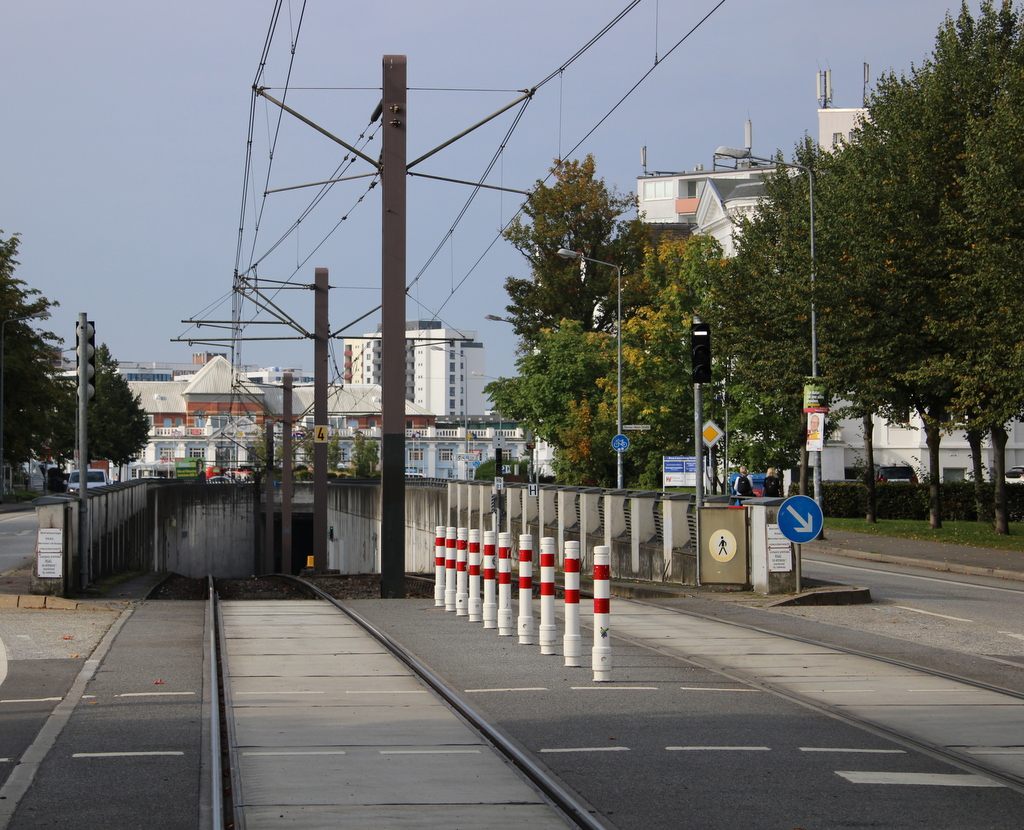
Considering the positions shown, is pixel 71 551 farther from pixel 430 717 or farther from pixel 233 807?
pixel 233 807

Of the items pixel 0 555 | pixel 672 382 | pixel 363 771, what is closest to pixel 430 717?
pixel 363 771

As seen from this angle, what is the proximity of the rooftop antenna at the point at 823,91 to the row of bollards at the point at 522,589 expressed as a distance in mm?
93468

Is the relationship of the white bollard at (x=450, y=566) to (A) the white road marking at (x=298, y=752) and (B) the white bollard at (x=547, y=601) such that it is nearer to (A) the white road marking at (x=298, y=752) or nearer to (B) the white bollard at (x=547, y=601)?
(B) the white bollard at (x=547, y=601)

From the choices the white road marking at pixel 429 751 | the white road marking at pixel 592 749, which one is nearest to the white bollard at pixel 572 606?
the white road marking at pixel 592 749

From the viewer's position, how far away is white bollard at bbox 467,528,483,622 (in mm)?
14992

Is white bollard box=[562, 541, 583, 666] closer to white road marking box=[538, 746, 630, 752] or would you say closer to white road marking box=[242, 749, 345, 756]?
white road marking box=[538, 746, 630, 752]

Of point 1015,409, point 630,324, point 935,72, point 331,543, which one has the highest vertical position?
point 935,72

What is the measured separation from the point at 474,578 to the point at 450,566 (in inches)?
54.6

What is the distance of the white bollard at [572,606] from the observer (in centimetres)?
1093

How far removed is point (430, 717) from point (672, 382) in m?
38.2

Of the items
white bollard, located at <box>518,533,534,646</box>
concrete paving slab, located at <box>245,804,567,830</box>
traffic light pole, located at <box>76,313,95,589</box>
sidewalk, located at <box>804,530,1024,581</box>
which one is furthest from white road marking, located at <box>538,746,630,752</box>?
sidewalk, located at <box>804,530,1024,581</box>

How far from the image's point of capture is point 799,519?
53.1 ft

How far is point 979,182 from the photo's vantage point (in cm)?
2691

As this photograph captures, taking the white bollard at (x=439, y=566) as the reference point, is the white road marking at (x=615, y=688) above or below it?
below
